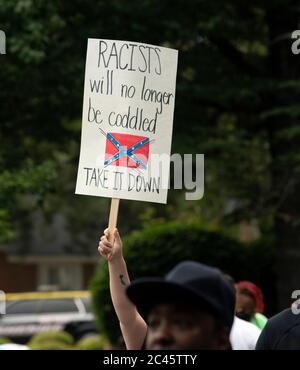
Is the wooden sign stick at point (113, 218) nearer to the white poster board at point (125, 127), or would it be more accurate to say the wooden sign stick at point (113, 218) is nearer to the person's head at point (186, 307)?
the white poster board at point (125, 127)

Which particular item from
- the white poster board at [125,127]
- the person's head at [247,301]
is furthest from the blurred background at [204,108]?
the white poster board at [125,127]

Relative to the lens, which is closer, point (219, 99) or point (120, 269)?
point (120, 269)

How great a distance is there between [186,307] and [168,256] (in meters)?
13.4

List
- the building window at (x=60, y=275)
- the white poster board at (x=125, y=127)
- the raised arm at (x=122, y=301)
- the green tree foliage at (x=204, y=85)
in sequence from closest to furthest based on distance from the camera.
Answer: the raised arm at (x=122, y=301) < the white poster board at (x=125, y=127) < the green tree foliage at (x=204, y=85) < the building window at (x=60, y=275)

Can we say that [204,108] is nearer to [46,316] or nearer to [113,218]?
[46,316]

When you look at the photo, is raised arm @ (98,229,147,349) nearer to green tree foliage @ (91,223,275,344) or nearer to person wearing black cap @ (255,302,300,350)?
person wearing black cap @ (255,302,300,350)

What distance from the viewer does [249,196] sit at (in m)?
16.8

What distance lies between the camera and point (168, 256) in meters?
16.4

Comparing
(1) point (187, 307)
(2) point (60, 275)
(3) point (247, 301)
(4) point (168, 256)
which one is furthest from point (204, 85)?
(2) point (60, 275)

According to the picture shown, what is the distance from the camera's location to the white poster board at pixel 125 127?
5.36 metres
